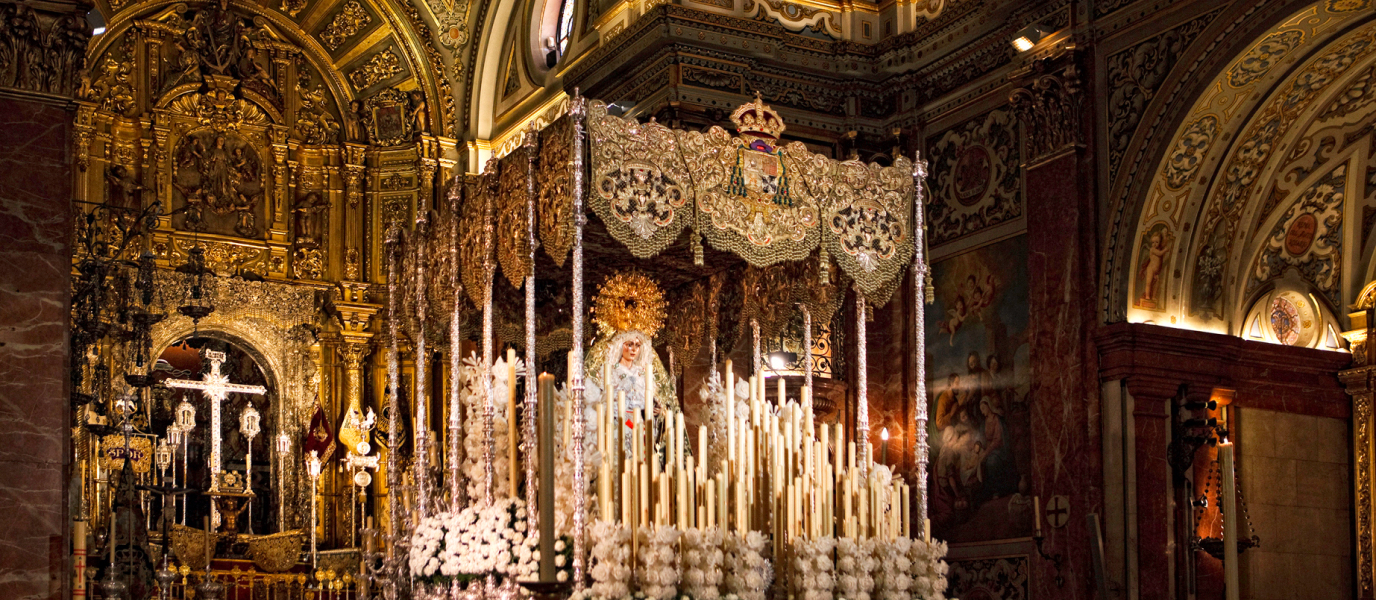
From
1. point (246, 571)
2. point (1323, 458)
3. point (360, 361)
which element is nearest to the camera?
point (1323, 458)

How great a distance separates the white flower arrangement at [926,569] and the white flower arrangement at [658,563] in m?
2.04

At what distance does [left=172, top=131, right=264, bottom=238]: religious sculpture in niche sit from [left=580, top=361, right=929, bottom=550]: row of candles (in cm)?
1093

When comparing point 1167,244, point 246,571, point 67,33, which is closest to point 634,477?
point 67,33

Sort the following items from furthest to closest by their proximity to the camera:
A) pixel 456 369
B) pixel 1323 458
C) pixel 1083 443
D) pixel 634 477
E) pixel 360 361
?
pixel 360 361 < pixel 1323 458 < pixel 1083 443 < pixel 456 369 < pixel 634 477

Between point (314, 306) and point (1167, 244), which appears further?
point (314, 306)

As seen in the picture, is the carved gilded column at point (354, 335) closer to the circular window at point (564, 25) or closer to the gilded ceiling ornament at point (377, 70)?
the gilded ceiling ornament at point (377, 70)

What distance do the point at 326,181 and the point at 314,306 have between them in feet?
5.80

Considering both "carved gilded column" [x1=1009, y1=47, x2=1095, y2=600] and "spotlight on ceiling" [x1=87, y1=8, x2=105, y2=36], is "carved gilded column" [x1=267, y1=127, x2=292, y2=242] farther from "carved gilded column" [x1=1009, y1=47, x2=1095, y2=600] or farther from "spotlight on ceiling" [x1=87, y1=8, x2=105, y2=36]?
"carved gilded column" [x1=1009, y1=47, x2=1095, y2=600]

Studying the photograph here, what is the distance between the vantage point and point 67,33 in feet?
33.2

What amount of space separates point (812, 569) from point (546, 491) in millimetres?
4513

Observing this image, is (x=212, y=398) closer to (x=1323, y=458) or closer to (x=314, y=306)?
(x=314, y=306)

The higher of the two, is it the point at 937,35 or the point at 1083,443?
the point at 937,35

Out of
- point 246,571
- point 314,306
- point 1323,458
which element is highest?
point 314,306

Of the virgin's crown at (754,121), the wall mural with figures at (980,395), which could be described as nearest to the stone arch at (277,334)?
the wall mural with figures at (980,395)
